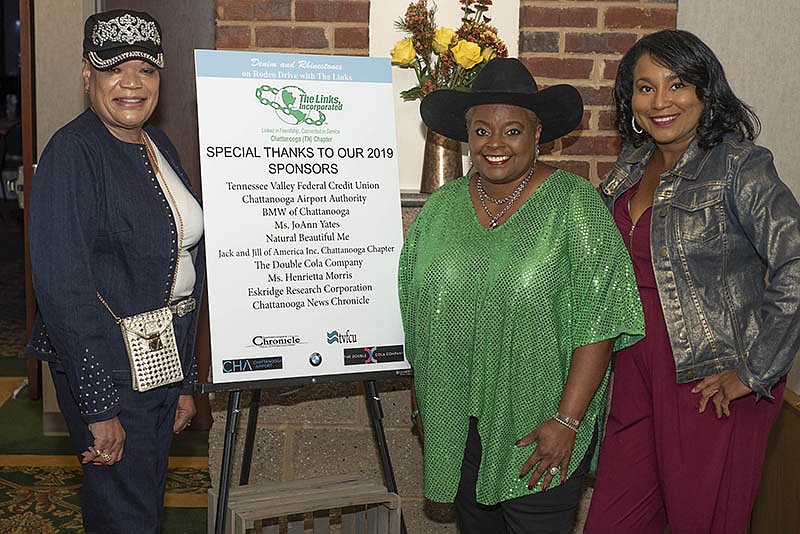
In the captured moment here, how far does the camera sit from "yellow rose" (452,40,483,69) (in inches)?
111

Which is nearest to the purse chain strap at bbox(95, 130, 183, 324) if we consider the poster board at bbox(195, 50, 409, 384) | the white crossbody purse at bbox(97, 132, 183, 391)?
the white crossbody purse at bbox(97, 132, 183, 391)

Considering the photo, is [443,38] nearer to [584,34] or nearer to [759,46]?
[584,34]

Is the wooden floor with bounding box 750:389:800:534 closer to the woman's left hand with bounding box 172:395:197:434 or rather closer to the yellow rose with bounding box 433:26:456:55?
the yellow rose with bounding box 433:26:456:55

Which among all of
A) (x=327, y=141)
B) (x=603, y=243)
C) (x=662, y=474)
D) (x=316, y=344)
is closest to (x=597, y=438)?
(x=662, y=474)

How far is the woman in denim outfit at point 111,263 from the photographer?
2.09 meters

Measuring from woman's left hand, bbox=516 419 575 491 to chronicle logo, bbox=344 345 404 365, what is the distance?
1.71 ft

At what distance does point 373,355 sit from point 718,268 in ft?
3.17

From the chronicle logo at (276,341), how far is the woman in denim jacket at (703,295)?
0.92 m

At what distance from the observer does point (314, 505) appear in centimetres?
263

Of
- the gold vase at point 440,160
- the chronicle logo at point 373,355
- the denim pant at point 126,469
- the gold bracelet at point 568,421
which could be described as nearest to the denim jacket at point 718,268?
the gold bracelet at point 568,421

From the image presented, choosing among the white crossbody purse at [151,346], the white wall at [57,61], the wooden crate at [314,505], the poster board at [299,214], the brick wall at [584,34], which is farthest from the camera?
the white wall at [57,61]

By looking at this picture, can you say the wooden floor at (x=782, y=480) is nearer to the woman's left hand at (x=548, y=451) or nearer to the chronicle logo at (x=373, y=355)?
the woman's left hand at (x=548, y=451)

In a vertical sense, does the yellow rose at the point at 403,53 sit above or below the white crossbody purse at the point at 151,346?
above

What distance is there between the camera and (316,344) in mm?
2576
